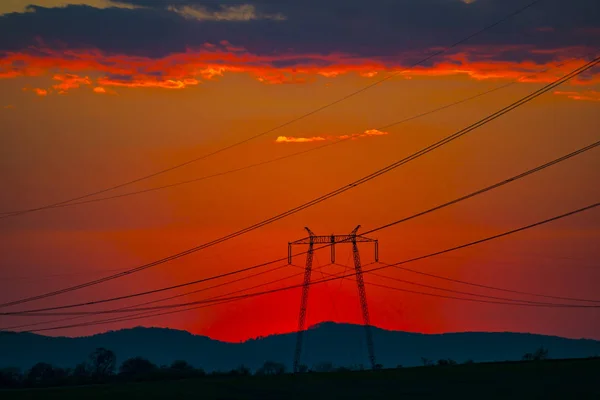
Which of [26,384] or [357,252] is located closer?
[26,384]

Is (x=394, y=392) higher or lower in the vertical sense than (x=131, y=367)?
lower

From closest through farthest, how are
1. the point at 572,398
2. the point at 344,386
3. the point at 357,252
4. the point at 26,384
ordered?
the point at 572,398, the point at 344,386, the point at 26,384, the point at 357,252

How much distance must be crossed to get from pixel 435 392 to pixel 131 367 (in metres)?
120

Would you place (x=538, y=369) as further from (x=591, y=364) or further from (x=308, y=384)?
(x=308, y=384)

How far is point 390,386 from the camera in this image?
92000 millimetres

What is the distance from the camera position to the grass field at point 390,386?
84.1 meters

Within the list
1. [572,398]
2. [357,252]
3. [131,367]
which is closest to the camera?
[572,398]

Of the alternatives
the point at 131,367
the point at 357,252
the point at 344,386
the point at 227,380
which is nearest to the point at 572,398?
the point at 344,386

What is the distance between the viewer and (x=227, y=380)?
341ft

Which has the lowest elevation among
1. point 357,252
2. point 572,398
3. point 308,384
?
point 572,398

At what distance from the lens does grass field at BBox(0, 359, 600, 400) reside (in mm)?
84125

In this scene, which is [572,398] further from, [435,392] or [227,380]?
[227,380]

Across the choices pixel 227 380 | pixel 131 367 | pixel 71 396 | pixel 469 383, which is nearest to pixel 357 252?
pixel 227 380

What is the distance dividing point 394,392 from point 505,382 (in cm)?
985
